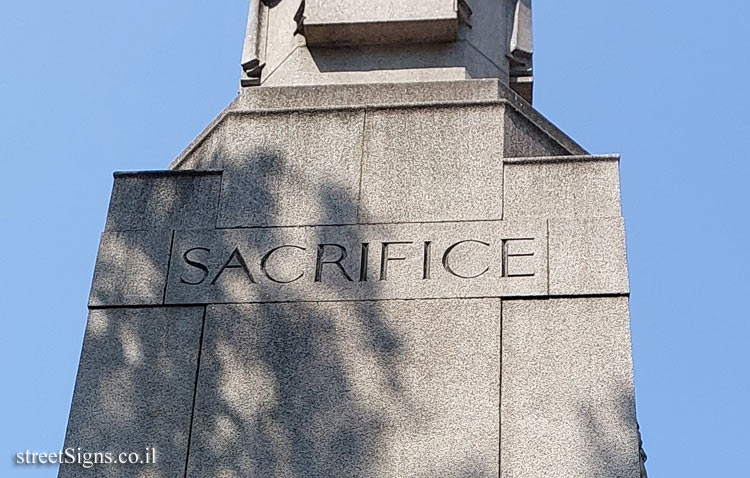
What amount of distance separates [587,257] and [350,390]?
1.71m

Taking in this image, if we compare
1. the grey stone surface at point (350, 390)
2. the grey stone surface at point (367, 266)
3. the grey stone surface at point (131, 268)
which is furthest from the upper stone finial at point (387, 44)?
the grey stone surface at point (350, 390)

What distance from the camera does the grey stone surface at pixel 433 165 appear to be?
29.8 ft

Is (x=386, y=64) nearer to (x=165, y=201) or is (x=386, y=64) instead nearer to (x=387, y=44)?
(x=387, y=44)

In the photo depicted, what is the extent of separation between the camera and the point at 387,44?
10.6 m

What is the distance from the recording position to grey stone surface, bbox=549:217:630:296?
28.1 ft

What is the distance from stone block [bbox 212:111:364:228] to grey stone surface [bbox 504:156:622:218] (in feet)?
3.46

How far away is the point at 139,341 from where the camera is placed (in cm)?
882

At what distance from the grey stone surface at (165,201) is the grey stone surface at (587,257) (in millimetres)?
2293

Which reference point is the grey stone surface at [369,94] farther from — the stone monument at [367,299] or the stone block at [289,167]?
the stone block at [289,167]

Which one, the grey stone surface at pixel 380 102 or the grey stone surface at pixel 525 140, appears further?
the grey stone surface at pixel 380 102

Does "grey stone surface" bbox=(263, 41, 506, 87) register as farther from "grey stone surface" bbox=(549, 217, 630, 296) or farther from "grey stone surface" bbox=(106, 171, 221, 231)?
"grey stone surface" bbox=(549, 217, 630, 296)

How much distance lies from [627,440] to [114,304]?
3396 millimetres

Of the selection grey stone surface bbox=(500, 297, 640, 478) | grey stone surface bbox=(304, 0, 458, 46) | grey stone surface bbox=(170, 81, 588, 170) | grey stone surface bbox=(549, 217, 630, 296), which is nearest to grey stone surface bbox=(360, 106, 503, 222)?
grey stone surface bbox=(170, 81, 588, 170)

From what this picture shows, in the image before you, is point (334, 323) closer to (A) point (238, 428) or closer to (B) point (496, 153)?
(A) point (238, 428)
